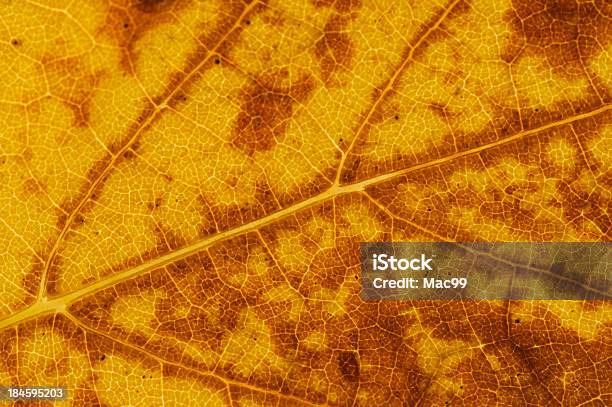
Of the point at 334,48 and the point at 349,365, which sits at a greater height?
the point at 334,48

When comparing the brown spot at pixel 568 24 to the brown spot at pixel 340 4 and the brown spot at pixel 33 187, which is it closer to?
the brown spot at pixel 340 4

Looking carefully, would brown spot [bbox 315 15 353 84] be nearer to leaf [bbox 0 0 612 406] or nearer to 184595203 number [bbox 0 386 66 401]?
leaf [bbox 0 0 612 406]

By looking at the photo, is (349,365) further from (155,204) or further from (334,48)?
(334,48)

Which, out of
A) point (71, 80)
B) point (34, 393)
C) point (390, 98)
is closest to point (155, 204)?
point (71, 80)

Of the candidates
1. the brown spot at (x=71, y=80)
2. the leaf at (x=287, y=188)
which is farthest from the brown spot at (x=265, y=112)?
the brown spot at (x=71, y=80)

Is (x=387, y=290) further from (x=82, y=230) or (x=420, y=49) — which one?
(x=82, y=230)

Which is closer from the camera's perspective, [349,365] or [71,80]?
[71,80]
